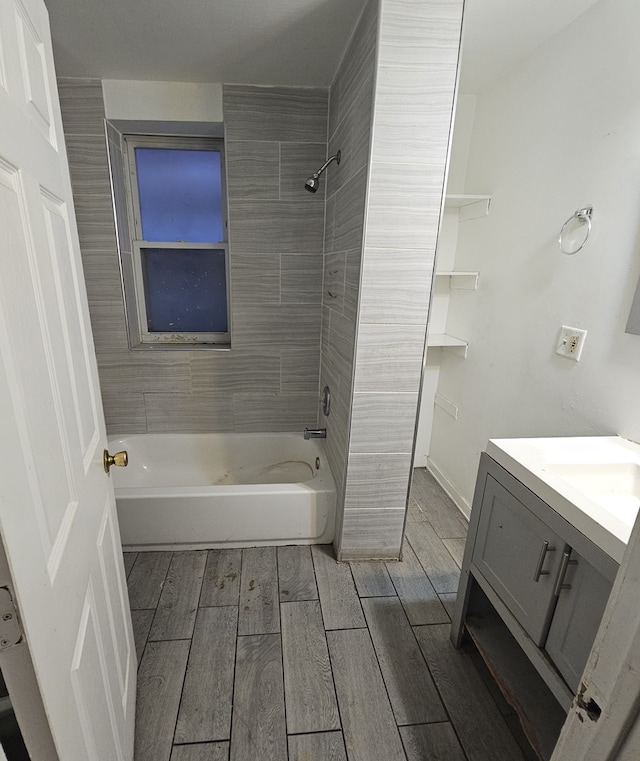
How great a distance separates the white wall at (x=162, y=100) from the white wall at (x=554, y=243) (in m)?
1.50

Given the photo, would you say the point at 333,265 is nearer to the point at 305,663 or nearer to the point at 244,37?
the point at 244,37

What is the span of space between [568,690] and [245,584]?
1.30 metres

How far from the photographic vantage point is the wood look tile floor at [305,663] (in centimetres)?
121

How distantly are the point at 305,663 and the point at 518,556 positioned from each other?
90 centimetres

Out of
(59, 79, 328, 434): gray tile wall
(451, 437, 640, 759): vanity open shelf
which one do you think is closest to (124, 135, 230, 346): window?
(59, 79, 328, 434): gray tile wall

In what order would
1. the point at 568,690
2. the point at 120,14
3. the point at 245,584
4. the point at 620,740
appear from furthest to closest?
the point at 245,584 < the point at 120,14 < the point at 568,690 < the point at 620,740

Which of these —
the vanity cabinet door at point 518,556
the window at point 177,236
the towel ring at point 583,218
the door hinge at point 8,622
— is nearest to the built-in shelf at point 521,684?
the vanity cabinet door at point 518,556

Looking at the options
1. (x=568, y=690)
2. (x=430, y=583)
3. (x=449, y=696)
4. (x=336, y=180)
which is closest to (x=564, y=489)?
(x=568, y=690)

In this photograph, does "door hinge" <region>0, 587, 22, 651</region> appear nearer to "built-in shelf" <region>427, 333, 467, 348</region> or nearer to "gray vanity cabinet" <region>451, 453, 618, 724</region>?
"gray vanity cabinet" <region>451, 453, 618, 724</region>

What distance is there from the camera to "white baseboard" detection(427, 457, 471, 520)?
2357mm

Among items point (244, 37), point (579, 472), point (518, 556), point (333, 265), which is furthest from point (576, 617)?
point (244, 37)

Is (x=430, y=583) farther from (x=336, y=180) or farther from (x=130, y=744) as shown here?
(x=336, y=180)

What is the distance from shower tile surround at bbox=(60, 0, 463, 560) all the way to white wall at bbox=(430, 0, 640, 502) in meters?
0.56

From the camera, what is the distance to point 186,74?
6.48 feet
